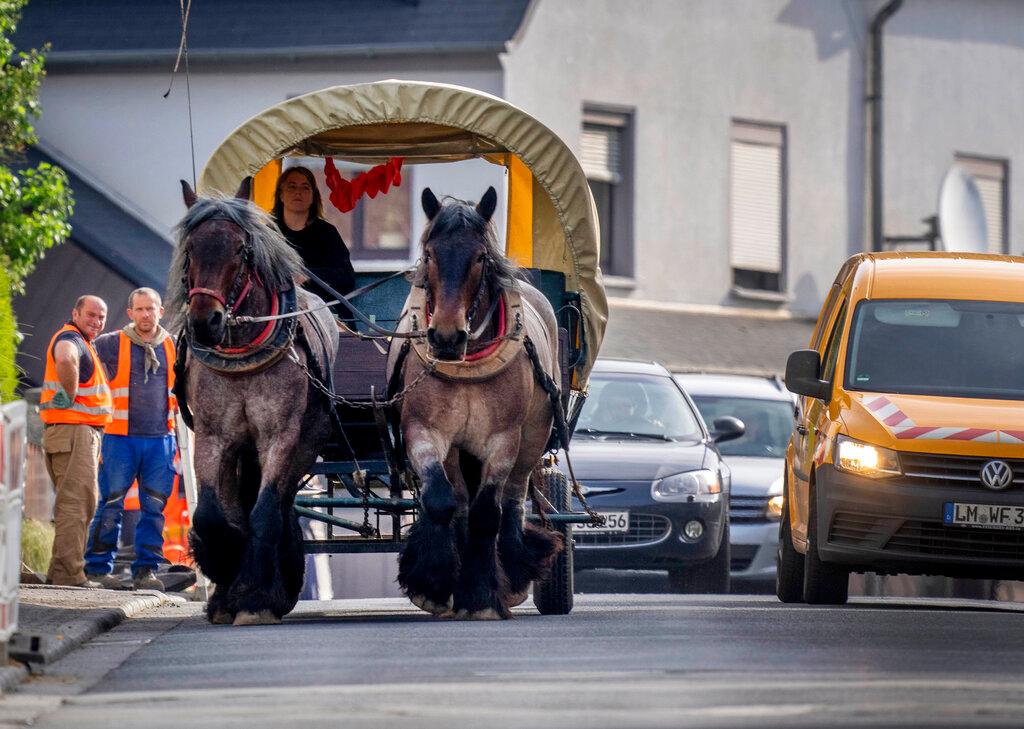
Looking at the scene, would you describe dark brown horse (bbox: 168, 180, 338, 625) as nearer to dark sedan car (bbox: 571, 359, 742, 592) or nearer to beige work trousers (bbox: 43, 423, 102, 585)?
beige work trousers (bbox: 43, 423, 102, 585)

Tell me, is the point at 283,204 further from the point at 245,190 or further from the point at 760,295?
the point at 760,295

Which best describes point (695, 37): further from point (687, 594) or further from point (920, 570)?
point (920, 570)

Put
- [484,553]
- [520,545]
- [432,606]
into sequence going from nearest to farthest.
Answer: [432,606] → [484,553] → [520,545]

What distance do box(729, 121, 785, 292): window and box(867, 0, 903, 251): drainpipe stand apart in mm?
1546

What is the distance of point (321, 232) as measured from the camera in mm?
14211

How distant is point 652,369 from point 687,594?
2086mm

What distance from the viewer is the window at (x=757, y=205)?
1278 inches

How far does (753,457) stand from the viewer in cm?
2030

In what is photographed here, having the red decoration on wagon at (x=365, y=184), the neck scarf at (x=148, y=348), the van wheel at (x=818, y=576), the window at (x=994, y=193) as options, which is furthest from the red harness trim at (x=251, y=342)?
the window at (x=994, y=193)

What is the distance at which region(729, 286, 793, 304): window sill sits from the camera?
3269 centimetres

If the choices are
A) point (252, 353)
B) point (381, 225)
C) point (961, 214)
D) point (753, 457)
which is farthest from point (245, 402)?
point (961, 214)

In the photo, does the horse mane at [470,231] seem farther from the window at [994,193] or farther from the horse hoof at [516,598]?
the window at [994,193]

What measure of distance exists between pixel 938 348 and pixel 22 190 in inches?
478

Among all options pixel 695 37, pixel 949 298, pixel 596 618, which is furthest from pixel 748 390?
pixel 695 37
